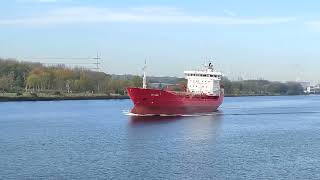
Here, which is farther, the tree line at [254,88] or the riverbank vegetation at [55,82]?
the tree line at [254,88]

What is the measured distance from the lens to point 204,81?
5219cm

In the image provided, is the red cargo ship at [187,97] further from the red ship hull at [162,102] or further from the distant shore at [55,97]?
the distant shore at [55,97]

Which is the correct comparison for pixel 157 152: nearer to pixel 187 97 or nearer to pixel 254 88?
pixel 187 97

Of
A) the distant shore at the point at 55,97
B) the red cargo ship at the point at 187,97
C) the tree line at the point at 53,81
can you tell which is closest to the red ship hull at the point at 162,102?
the red cargo ship at the point at 187,97

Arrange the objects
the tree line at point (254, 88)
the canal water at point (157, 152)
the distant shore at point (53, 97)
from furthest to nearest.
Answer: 1. the tree line at point (254, 88)
2. the distant shore at point (53, 97)
3. the canal water at point (157, 152)

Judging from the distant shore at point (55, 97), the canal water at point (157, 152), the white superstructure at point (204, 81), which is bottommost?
the canal water at point (157, 152)

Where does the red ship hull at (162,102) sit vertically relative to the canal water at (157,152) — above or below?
above

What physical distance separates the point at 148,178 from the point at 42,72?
3625 inches

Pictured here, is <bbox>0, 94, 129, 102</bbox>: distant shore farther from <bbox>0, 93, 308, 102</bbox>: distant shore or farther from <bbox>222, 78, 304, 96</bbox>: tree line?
<bbox>222, 78, 304, 96</bbox>: tree line

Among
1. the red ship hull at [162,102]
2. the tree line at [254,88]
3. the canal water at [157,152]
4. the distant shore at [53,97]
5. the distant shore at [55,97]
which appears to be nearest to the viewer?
the canal water at [157,152]

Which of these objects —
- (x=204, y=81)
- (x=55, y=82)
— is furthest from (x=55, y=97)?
(x=204, y=81)

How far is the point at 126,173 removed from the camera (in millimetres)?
17797

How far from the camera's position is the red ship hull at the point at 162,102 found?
138 ft

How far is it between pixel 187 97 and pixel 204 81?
22.8 ft
